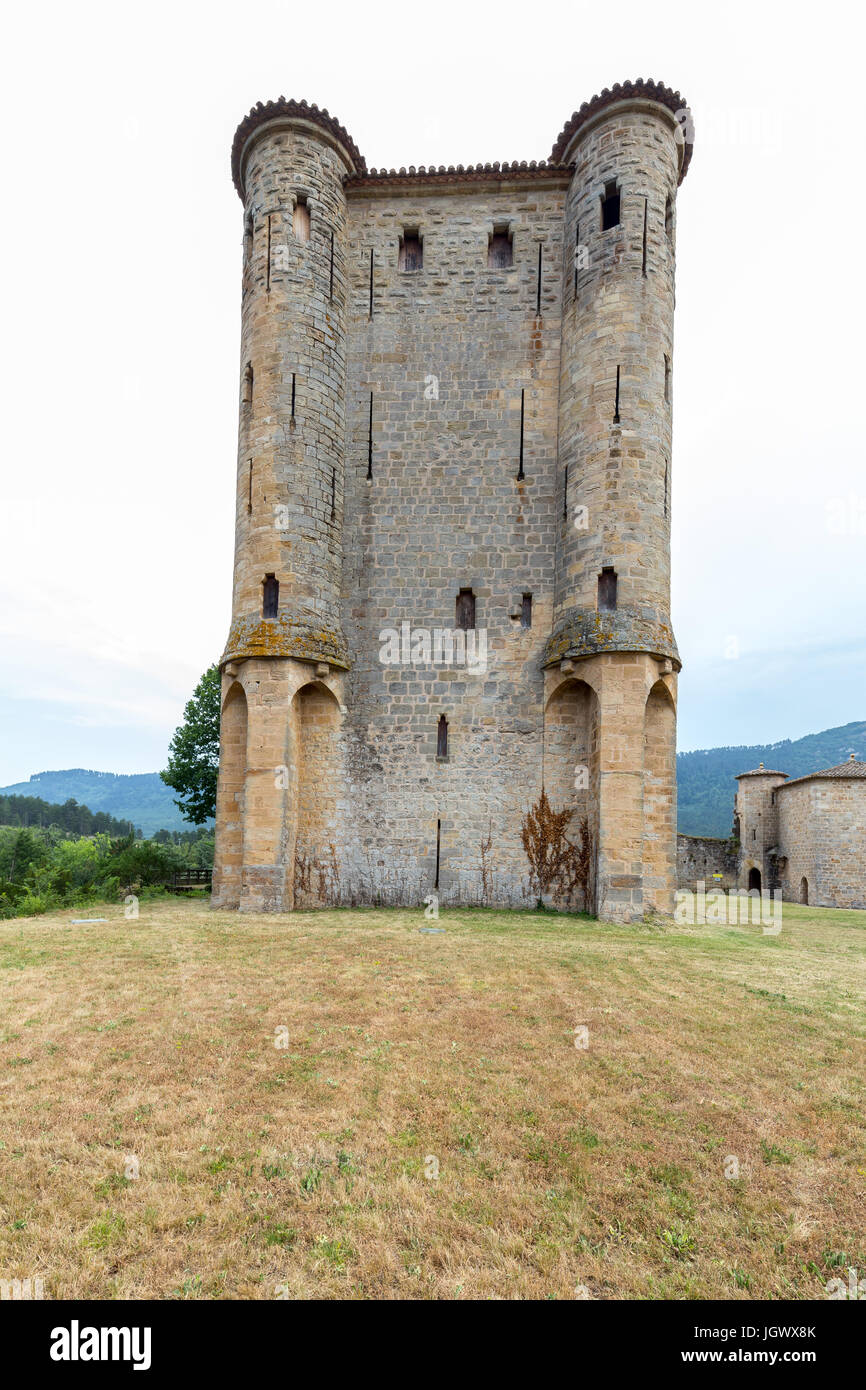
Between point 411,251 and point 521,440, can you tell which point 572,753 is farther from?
point 411,251

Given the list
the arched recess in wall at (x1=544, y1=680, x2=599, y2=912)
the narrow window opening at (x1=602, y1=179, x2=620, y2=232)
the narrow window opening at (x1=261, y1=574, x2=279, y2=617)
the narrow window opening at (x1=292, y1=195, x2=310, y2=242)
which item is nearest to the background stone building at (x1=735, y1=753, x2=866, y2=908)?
the arched recess in wall at (x1=544, y1=680, x2=599, y2=912)

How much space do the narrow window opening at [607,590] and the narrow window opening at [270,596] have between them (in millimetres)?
8112

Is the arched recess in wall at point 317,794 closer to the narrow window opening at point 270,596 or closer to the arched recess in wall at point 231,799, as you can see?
the arched recess in wall at point 231,799

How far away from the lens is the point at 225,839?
665 inches

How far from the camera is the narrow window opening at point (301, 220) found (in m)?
18.2

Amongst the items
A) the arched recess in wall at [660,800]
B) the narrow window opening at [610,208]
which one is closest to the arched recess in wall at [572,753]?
the arched recess in wall at [660,800]

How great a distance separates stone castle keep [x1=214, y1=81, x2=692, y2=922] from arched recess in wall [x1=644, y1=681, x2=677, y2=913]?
0.18 feet

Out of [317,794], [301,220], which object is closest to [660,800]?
[317,794]

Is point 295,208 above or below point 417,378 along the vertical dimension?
above

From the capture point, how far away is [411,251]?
65.2 feet

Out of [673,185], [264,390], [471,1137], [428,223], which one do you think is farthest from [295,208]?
[471,1137]

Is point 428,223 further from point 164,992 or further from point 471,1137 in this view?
point 471,1137

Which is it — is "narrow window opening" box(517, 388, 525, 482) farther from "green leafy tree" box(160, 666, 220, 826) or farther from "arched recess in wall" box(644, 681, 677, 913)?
"green leafy tree" box(160, 666, 220, 826)
